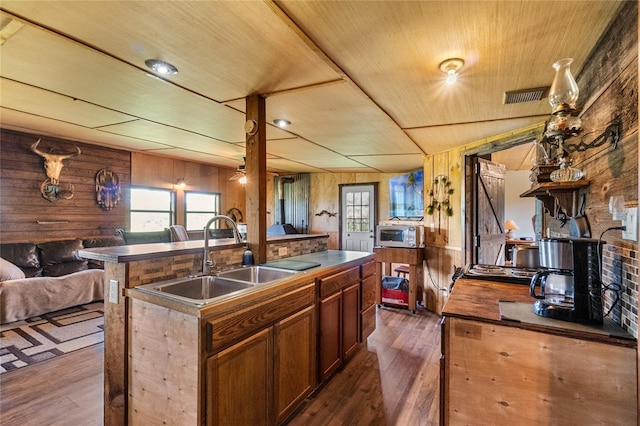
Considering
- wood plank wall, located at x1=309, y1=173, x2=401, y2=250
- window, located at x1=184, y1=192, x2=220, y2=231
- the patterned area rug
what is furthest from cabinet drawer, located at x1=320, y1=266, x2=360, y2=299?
window, located at x1=184, y1=192, x2=220, y2=231

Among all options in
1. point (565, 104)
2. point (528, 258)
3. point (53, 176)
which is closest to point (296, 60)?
point (565, 104)

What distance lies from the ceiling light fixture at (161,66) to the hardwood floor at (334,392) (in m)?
2.33

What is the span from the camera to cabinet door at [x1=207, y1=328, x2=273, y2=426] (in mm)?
1477

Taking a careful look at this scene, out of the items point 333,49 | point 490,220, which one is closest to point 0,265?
point 333,49

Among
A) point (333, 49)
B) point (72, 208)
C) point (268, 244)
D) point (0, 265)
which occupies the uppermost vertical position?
point (333, 49)

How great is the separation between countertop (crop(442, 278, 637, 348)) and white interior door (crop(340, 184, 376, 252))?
14.7 ft

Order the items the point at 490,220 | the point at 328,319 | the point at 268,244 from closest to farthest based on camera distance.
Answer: the point at 328,319
the point at 268,244
the point at 490,220

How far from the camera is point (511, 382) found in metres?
1.37

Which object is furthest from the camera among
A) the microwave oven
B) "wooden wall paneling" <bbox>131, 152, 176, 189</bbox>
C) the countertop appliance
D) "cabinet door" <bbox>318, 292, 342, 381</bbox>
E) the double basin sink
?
"wooden wall paneling" <bbox>131, 152, 176, 189</bbox>

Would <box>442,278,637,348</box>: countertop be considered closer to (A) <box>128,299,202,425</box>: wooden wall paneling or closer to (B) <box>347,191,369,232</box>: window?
(A) <box>128,299,202,425</box>: wooden wall paneling

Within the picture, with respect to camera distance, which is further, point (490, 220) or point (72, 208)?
point (72, 208)

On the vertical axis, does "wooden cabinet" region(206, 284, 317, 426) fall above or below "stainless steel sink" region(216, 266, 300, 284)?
below

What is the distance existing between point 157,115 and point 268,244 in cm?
175

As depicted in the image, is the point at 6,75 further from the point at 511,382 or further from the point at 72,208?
the point at 511,382
